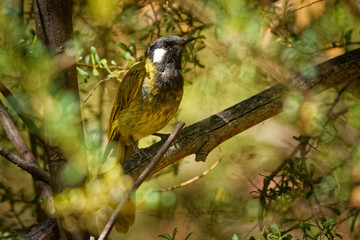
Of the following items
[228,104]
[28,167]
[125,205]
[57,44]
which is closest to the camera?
[57,44]

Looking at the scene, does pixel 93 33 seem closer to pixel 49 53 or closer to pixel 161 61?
pixel 161 61

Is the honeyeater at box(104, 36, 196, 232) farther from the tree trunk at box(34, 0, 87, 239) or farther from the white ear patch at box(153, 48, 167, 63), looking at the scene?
the tree trunk at box(34, 0, 87, 239)

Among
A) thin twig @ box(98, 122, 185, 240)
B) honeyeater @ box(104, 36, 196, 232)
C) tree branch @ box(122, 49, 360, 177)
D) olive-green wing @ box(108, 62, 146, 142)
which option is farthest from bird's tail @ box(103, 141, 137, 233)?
thin twig @ box(98, 122, 185, 240)

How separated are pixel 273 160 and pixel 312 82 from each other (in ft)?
1.52

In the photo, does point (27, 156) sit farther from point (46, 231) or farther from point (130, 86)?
point (130, 86)

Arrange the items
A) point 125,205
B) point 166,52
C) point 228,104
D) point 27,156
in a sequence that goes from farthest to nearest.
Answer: point 228,104 → point 166,52 → point 125,205 → point 27,156

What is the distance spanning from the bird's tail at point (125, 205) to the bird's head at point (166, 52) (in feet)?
1.63

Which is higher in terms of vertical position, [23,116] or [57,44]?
[57,44]

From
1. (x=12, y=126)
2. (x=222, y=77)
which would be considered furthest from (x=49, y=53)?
(x=222, y=77)

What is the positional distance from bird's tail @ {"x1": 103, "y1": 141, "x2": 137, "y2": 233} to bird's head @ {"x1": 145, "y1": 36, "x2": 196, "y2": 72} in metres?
0.50

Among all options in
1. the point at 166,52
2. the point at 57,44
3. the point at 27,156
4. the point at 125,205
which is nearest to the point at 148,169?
the point at 57,44

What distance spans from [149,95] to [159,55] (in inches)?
9.7

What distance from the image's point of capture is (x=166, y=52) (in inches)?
86.0

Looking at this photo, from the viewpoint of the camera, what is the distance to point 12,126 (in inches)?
71.7
